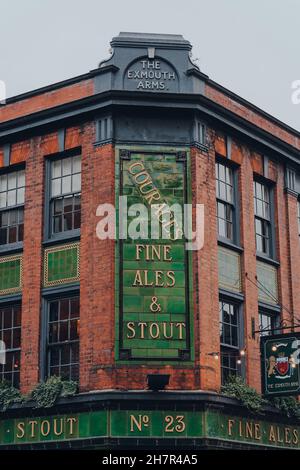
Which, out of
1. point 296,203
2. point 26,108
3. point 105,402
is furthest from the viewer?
point 296,203

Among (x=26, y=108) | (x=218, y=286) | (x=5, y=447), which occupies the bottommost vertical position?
(x=5, y=447)

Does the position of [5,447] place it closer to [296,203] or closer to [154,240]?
[154,240]

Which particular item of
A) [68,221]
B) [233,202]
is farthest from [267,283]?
[68,221]

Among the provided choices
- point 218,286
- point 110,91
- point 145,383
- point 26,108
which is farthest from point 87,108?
point 145,383

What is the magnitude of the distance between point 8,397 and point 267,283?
723 cm

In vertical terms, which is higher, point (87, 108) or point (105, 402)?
point (87, 108)

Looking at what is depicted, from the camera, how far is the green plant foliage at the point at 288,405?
21469 millimetres

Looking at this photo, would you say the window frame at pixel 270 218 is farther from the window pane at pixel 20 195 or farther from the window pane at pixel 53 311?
the window pane at pixel 20 195

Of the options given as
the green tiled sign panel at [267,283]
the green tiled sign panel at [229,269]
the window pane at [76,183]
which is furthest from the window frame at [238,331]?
the window pane at [76,183]

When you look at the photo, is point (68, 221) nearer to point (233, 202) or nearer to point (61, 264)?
point (61, 264)

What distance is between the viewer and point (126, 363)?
756 inches

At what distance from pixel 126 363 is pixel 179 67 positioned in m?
7.19

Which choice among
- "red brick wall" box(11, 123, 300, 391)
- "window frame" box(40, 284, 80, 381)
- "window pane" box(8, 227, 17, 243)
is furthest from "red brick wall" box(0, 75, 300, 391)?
"window pane" box(8, 227, 17, 243)

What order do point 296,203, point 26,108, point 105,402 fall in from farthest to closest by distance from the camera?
1. point 296,203
2. point 26,108
3. point 105,402
